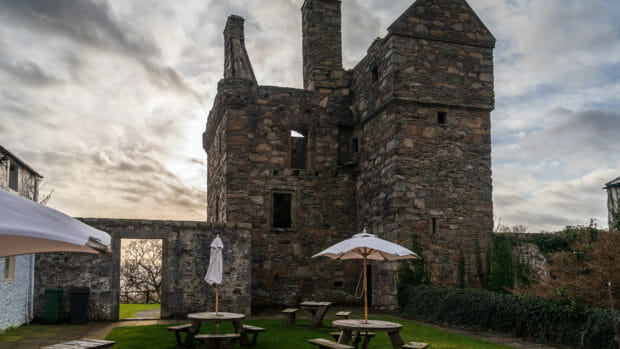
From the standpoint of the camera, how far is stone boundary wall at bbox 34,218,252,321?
13312 millimetres

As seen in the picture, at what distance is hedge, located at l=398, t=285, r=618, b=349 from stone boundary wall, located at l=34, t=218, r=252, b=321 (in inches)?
177

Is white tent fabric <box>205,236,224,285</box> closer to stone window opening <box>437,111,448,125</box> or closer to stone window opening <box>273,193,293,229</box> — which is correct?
stone window opening <box>273,193,293,229</box>

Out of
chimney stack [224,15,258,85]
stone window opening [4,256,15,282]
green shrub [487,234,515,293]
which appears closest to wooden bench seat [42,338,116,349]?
stone window opening [4,256,15,282]

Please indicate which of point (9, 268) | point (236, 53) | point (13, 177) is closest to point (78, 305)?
point (9, 268)

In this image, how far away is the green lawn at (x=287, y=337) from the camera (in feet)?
32.4

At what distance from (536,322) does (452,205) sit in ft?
18.1

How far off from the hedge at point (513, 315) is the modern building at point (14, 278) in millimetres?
9199

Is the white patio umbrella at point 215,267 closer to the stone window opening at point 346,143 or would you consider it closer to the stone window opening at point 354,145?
the stone window opening at point 346,143

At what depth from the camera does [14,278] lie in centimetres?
1223

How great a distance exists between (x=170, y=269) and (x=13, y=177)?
446cm

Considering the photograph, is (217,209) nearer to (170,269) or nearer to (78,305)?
(170,269)

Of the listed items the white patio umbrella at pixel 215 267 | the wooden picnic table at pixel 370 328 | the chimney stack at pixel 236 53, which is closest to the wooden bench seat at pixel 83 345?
the white patio umbrella at pixel 215 267

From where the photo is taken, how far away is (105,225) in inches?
545

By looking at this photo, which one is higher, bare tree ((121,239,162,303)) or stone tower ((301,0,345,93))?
stone tower ((301,0,345,93))
